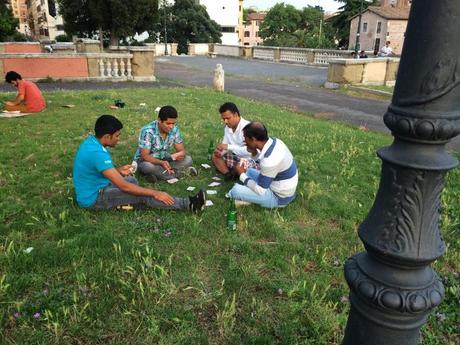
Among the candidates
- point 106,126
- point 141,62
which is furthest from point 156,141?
point 141,62

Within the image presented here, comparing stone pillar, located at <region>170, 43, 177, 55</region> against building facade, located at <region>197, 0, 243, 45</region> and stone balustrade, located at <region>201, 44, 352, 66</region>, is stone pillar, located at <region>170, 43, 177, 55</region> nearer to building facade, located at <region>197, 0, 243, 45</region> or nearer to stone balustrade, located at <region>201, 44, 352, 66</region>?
stone balustrade, located at <region>201, 44, 352, 66</region>

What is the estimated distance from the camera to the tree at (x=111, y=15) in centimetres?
2964

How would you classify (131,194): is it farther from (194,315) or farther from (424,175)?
(424,175)

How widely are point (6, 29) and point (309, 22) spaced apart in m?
68.1

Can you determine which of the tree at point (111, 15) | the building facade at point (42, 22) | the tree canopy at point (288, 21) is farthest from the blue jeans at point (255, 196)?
the tree canopy at point (288, 21)

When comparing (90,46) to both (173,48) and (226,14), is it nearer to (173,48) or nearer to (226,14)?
(173,48)

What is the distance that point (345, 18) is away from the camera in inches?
2530

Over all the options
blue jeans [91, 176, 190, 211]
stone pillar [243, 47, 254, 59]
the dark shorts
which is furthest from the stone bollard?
stone pillar [243, 47, 254, 59]

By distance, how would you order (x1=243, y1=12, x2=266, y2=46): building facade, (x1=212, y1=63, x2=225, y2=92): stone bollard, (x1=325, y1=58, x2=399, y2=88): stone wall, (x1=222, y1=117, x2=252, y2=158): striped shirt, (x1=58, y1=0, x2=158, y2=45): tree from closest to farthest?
(x1=222, y1=117, x2=252, y2=158): striped shirt → (x1=212, y1=63, x2=225, y2=92): stone bollard → (x1=325, y1=58, x2=399, y2=88): stone wall → (x1=58, y1=0, x2=158, y2=45): tree → (x1=243, y1=12, x2=266, y2=46): building facade

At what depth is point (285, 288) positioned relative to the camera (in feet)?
12.1

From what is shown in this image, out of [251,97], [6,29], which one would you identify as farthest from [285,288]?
[6,29]

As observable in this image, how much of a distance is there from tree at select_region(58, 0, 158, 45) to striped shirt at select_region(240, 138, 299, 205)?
2838 centimetres

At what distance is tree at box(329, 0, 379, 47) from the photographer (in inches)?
2432

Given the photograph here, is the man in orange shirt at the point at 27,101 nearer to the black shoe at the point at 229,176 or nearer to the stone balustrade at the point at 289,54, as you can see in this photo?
the black shoe at the point at 229,176
